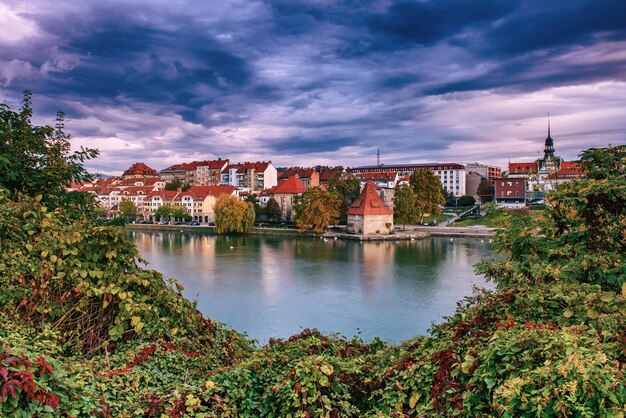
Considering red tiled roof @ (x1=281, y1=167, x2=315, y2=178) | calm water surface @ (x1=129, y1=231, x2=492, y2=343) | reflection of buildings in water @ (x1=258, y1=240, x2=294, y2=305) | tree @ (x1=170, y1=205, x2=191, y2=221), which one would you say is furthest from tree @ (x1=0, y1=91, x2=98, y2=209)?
red tiled roof @ (x1=281, y1=167, x2=315, y2=178)

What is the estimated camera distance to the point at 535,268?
348 centimetres

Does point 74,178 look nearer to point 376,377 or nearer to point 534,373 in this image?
point 376,377

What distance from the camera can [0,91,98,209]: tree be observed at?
16.2ft

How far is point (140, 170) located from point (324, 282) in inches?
2577

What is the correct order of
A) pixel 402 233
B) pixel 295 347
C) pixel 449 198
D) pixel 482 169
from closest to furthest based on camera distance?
pixel 295 347 → pixel 402 233 → pixel 449 198 → pixel 482 169

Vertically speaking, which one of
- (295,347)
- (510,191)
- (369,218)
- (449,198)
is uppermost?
(510,191)

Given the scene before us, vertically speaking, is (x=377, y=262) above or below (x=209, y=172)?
below

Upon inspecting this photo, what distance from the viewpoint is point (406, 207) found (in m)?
38.3

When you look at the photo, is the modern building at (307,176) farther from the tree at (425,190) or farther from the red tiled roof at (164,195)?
the tree at (425,190)

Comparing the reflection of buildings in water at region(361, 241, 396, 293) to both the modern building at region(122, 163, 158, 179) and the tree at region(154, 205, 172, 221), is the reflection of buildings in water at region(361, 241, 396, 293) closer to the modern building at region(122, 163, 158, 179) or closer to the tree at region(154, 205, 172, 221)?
the tree at region(154, 205, 172, 221)

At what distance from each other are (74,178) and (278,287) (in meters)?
11.6

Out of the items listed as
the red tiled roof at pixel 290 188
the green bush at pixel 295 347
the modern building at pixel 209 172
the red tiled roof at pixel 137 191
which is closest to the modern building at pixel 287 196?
the red tiled roof at pixel 290 188

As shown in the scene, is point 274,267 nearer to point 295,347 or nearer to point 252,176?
point 295,347

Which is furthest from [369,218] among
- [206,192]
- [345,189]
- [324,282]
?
[206,192]
